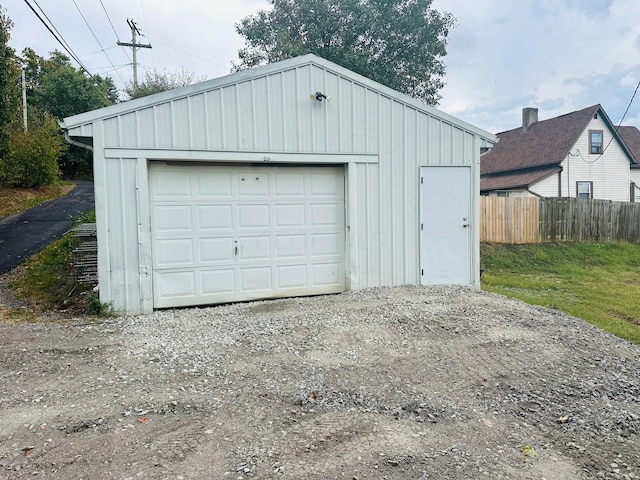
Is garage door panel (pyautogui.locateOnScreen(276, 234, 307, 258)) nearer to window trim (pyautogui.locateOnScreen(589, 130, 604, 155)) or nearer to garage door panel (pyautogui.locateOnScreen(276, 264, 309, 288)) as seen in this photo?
garage door panel (pyautogui.locateOnScreen(276, 264, 309, 288))

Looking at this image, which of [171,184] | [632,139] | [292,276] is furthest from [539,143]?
[171,184]

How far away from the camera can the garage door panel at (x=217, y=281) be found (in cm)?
661

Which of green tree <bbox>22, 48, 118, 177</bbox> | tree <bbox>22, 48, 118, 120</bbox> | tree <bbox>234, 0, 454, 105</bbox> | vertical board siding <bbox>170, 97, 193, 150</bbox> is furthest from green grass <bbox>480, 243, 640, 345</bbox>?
green tree <bbox>22, 48, 118, 177</bbox>

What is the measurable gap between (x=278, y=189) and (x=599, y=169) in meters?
19.3

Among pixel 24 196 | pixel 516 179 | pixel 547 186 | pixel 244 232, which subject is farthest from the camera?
pixel 516 179

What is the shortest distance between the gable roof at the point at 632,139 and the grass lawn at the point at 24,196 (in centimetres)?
2679

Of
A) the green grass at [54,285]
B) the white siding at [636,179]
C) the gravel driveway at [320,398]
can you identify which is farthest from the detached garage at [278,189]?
the white siding at [636,179]

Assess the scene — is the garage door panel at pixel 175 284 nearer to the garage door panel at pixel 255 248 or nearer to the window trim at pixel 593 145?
the garage door panel at pixel 255 248

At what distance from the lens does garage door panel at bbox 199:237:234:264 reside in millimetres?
6582

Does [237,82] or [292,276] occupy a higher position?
[237,82]

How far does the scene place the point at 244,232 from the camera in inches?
268

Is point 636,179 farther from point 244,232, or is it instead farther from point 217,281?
point 217,281

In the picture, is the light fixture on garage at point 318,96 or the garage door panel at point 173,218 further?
the light fixture on garage at point 318,96

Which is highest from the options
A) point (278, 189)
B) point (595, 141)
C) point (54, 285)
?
point (595, 141)
